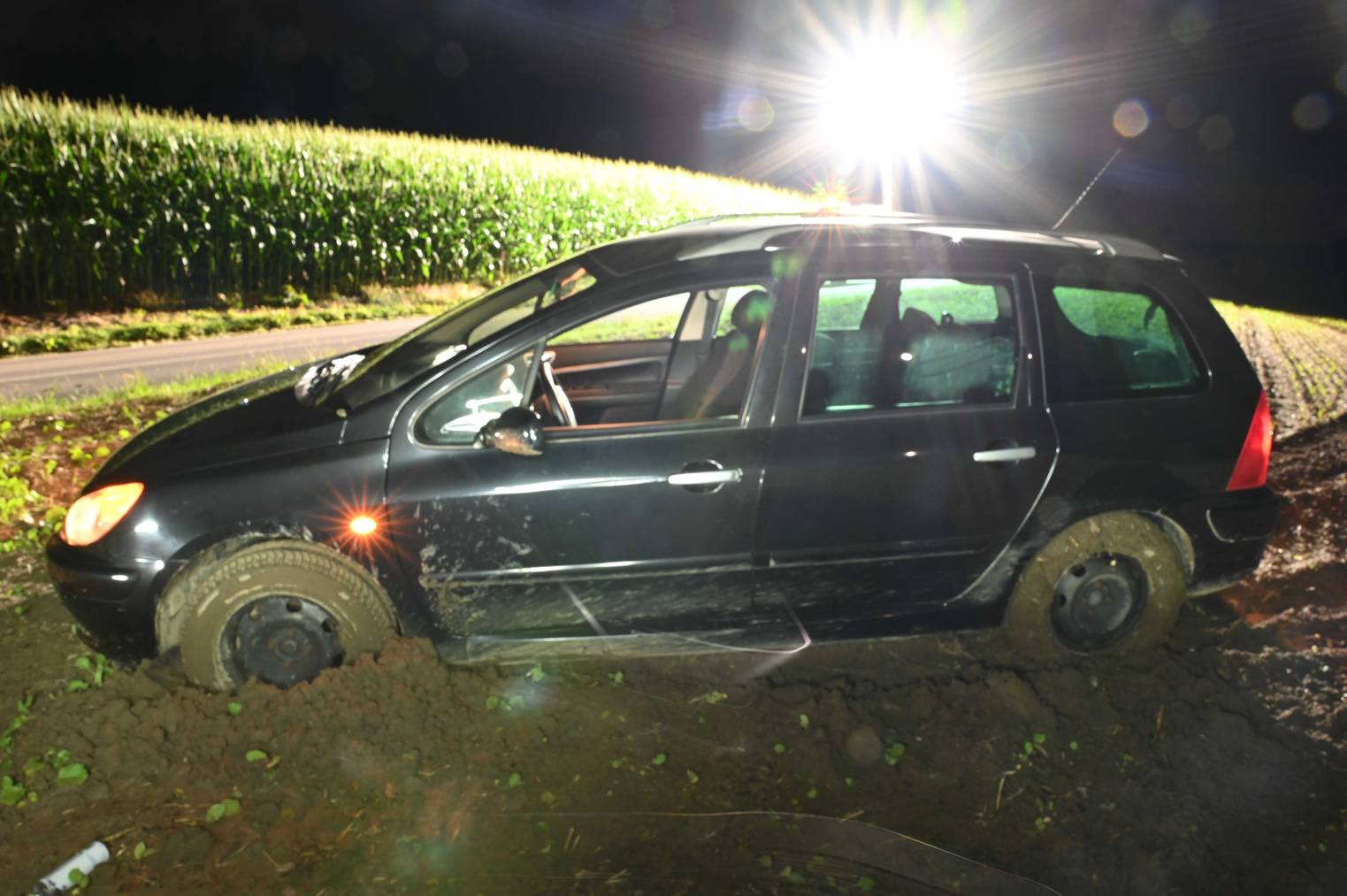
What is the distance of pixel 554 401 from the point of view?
Result: 4117 millimetres

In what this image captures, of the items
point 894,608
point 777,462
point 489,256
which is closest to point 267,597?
point 777,462

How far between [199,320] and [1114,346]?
15407mm

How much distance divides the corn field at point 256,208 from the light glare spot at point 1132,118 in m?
27.7

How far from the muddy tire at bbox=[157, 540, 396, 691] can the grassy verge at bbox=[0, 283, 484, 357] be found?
11.9m

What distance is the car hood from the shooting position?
12.5 ft

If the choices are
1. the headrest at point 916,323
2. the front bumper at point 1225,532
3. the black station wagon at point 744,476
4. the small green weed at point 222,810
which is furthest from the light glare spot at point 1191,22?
the small green weed at point 222,810

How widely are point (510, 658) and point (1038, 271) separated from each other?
2538 mm

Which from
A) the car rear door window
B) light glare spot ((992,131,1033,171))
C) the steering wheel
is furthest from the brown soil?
light glare spot ((992,131,1033,171))

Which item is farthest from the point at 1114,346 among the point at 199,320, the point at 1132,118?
the point at 1132,118

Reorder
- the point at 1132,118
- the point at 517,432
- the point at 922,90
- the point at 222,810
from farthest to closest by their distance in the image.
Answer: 1. the point at 1132,118
2. the point at 922,90
3. the point at 517,432
4. the point at 222,810

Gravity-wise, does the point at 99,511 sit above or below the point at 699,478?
below

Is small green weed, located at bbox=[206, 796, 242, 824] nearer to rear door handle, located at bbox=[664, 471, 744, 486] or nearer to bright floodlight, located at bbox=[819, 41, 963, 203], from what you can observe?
rear door handle, located at bbox=[664, 471, 744, 486]

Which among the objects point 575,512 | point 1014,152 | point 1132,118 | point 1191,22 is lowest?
point 575,512

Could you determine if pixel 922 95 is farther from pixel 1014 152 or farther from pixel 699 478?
pixel 699 478
